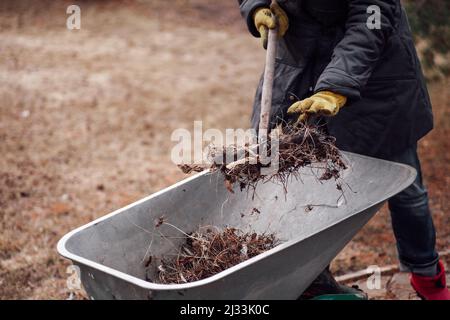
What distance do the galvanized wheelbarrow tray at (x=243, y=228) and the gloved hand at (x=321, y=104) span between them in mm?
261

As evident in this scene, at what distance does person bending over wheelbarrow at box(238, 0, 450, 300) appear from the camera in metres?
2.64

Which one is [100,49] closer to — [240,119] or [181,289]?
[240,119]

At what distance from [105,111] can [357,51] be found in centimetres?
439

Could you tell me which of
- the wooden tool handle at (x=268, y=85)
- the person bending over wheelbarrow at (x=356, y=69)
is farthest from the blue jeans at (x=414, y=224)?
the wooden tool handle at (x=268, y=85)

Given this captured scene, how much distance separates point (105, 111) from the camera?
6.68 metres

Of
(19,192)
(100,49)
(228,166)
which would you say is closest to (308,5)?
(228,166)

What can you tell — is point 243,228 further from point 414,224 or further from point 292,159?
point 414,224

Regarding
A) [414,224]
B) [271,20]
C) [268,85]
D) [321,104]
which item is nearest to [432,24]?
[414,224]

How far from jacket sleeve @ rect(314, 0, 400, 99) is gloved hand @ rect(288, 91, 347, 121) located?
2 cm

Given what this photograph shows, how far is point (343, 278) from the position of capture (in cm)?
378

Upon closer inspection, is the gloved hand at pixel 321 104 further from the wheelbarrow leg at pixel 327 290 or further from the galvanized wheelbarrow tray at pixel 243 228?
Answer: the wheelbarrow leg at pixel 327 290

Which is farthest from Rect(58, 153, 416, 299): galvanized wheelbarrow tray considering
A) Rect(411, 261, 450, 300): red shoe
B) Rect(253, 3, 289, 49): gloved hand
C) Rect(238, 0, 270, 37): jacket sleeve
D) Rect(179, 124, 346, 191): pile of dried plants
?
Rect(411, 261, 450, 300): red shoe

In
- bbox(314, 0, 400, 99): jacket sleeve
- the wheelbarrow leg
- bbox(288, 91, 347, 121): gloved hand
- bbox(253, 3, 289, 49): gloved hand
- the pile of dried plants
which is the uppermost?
bbox(253, 3, 289, 49): gloved hand

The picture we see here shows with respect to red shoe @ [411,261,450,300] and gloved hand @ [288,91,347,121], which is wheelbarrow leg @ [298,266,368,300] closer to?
red shoe @ [411,261,450,300]
